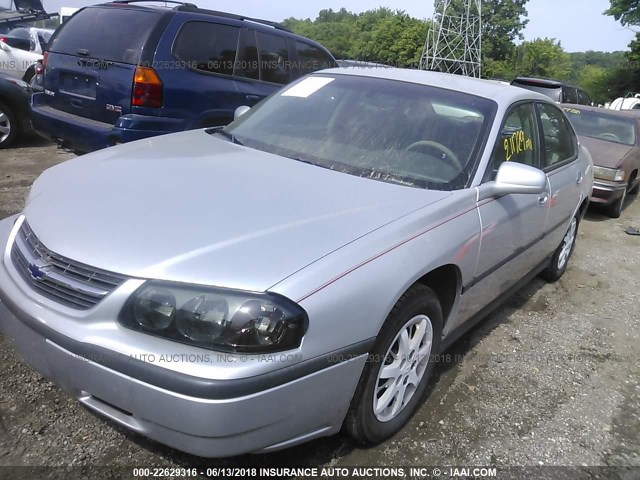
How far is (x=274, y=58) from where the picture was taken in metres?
6.29

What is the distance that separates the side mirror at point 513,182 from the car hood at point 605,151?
5.22 m

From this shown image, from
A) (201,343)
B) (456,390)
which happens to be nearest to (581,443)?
(456,390)

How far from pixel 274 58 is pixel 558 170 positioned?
3639 mm

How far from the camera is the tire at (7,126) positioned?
23.1ft

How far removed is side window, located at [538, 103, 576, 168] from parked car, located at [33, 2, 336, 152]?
305cm

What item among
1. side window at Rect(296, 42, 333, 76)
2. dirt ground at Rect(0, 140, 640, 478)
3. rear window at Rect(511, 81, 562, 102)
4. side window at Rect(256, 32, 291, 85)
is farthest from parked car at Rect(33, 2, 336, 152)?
rear window at Rect(511, 81, 562, 102)

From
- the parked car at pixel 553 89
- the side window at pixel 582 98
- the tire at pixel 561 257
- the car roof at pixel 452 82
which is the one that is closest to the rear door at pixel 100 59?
the car roof at pixel 452 82

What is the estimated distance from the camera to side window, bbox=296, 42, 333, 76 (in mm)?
6672

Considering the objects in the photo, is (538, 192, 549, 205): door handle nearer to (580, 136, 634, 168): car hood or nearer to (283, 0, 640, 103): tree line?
(580, 136, 634, 168): car hood

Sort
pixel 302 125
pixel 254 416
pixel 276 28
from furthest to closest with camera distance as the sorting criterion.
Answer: pixel 276 28 → pixel 302 125 → pixel 254 416

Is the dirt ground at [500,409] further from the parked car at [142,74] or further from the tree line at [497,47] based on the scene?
the tree line at [497,47]

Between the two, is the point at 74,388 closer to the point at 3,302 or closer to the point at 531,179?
the point at 3,302

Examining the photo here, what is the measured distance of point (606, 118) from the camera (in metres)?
8.42

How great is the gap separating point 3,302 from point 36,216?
37 centimetres
